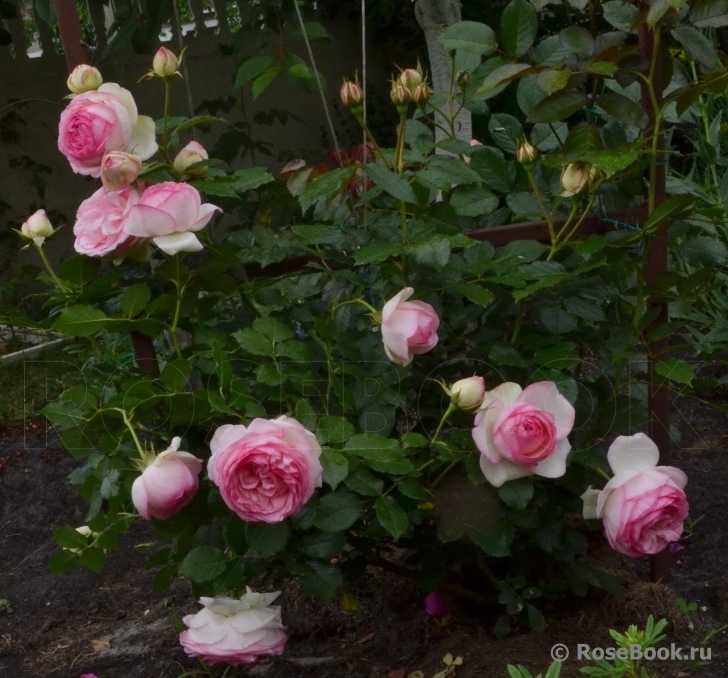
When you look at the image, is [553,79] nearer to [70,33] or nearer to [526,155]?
[526,155]

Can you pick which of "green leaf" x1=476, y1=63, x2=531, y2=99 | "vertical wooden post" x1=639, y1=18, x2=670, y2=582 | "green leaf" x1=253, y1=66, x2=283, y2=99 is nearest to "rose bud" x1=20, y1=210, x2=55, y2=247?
"green leaf" x1=253, y1=66, x2=283, y2=99

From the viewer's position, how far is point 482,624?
1.47 metres

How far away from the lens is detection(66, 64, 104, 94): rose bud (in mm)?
1189

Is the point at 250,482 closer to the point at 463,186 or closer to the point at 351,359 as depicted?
the point at 351,359

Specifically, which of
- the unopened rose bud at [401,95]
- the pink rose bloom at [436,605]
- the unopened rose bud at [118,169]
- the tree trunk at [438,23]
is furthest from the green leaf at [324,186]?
the tree trunk at [438,23]

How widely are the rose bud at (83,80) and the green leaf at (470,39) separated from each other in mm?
483

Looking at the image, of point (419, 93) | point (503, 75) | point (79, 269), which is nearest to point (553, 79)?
point (503, 75)

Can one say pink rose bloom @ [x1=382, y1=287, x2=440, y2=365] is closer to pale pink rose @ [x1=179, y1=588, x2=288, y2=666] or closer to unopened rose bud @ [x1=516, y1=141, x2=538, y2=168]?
unopened rose bud @ [x1=516, y1=141, x2=538, y2=168]

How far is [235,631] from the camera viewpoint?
1.24 m

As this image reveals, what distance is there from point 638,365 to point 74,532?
0.93m

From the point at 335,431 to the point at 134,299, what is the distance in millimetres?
319

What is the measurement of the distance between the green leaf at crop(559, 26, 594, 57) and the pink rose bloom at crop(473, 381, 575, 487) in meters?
0.47

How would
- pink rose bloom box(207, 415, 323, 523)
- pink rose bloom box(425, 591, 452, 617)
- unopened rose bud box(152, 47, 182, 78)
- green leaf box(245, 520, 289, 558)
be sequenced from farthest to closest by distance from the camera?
1. pink rose bloom box(425, 591, 452, 617)
2. unopened rose bud box(152, 47, 182, 78)
3. green leaf box(245, 520, 289, 558)
4. pink rose bloom box(207, 415, 323, 523)

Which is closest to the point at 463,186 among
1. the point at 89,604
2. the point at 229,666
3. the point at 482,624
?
the point at 482,624
